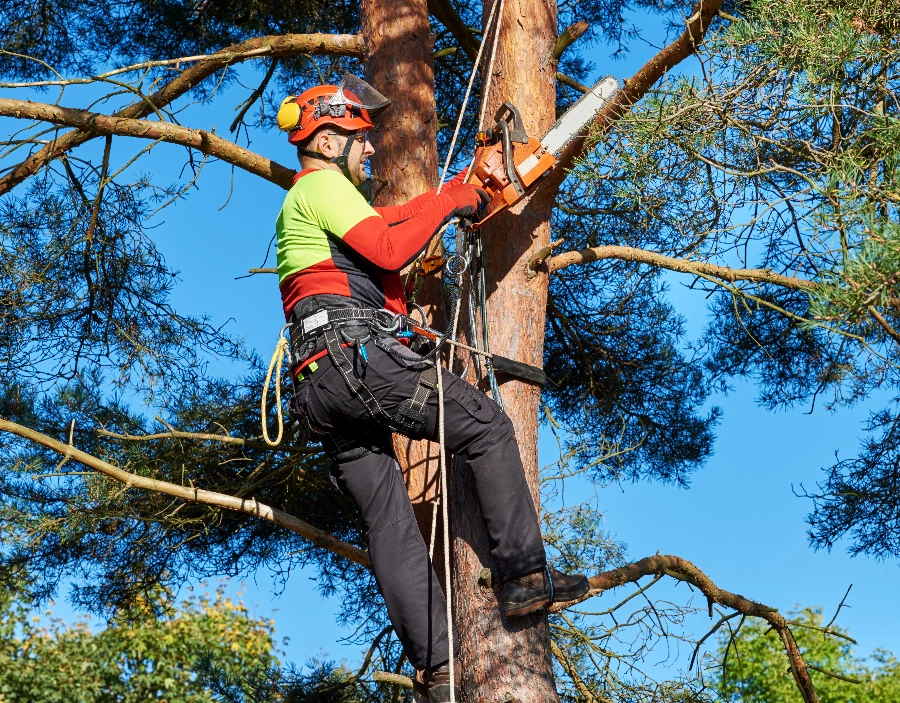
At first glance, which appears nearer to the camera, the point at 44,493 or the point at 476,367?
the point at 476,367

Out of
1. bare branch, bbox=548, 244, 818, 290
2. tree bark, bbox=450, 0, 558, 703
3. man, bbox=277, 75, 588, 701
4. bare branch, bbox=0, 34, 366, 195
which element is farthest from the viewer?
bare branch, bbox=0, 34, 366, 195

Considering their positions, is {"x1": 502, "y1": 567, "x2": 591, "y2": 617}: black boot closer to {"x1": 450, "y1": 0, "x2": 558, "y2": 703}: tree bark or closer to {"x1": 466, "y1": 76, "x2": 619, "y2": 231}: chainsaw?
{"x1": 450, "y1": 0, "x2": 558, "y2": 703}: tree bark

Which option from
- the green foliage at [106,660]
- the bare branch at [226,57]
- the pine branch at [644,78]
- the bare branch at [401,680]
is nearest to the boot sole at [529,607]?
the bare branch at [401,680]

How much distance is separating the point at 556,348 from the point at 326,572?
6.59 ft

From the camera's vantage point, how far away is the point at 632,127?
332 cm

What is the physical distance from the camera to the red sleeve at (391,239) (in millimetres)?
3244

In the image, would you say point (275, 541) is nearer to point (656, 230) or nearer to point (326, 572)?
point (326, 572)

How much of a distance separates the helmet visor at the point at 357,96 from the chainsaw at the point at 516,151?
0.40 meters

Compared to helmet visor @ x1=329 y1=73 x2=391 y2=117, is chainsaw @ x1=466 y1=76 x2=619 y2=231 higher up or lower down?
lower down

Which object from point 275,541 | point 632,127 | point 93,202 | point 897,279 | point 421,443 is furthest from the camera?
point 275,541

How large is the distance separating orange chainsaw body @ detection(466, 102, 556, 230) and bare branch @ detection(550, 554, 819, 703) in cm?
161

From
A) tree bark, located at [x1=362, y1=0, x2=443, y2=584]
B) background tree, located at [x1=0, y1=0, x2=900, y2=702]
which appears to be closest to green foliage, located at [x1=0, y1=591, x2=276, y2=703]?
background tree, located at [x1=0, y1=0, x2=900, y2=702]

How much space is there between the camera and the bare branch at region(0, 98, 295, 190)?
453cm

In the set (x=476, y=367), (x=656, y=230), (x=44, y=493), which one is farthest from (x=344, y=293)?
(x=44, y=493)
